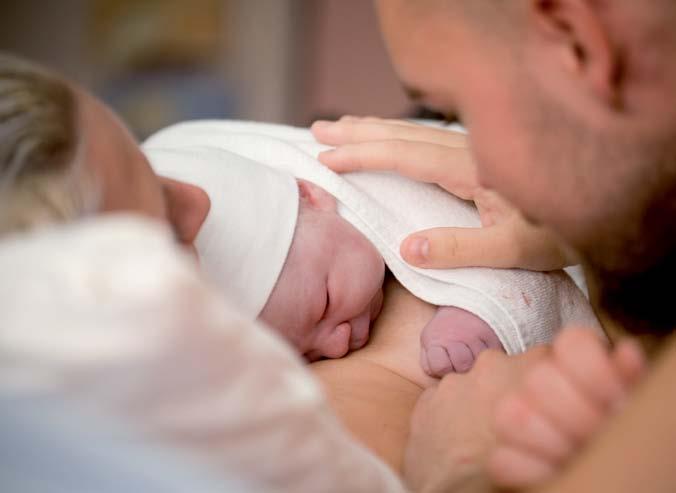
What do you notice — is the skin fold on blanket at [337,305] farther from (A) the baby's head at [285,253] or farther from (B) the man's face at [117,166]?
(B) the man's face at [117,166]

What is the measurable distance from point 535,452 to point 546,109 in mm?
289

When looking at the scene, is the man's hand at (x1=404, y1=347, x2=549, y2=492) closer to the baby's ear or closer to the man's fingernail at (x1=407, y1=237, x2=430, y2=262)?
the man's fingernail at (x1=407, y1=237, x2=430, y2=262)

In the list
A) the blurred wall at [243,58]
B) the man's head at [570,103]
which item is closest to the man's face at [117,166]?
the man's head at [570,103]

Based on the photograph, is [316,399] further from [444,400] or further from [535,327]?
[535,327]

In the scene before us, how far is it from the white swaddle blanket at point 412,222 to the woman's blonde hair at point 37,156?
0.88 ft

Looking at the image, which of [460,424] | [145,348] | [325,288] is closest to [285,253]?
[325,288]

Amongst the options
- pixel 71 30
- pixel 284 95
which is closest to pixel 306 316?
pixel 284 95

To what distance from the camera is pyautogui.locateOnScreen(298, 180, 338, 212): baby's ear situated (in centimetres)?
103

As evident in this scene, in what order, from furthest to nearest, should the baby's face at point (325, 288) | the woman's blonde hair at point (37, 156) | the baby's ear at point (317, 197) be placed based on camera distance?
the baby's ear at point (317, 197) < the baby's face at point (325, 288) < the woman's blonde hair at point (37, 156)

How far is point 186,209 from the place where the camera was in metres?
0.83

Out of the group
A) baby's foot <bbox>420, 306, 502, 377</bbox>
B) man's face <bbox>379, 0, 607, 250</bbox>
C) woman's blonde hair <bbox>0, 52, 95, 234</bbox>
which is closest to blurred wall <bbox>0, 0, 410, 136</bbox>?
baby's foot <bbox>420, 306, 502, 377</bbox>

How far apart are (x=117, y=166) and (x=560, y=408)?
1.25 feet

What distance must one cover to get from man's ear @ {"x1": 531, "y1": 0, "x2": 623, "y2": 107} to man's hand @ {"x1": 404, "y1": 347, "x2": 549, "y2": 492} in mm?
257

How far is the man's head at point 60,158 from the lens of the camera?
57 centimetres
